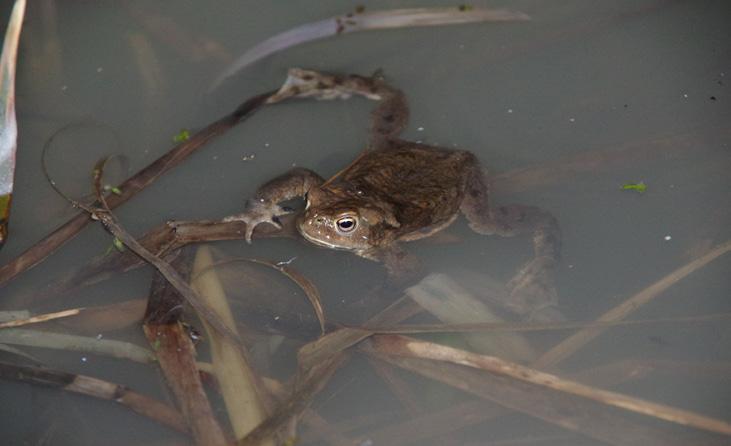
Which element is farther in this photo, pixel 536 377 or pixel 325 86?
pixel 325 86

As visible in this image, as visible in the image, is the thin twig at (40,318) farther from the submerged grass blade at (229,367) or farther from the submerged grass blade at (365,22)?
the submerged grass blade at (365,22)

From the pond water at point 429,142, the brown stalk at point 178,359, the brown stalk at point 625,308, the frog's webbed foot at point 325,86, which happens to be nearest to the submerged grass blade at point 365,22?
the pond water at point 429,142

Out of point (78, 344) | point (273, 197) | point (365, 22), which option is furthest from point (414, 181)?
point (78, 344)

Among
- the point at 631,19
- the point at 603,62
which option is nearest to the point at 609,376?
the point at 603,62

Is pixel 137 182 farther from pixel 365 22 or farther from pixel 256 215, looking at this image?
pixel 365 22

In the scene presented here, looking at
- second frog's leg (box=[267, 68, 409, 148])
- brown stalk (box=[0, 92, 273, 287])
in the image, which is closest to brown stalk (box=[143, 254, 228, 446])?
brown stalk (box=[0, 92, 273, 287])
